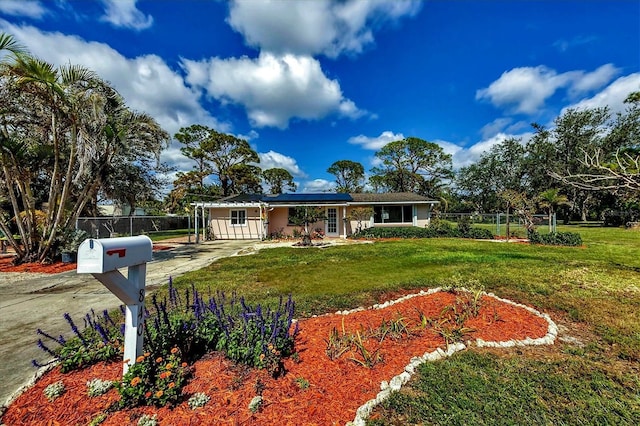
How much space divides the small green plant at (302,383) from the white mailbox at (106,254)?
1592 millimetres

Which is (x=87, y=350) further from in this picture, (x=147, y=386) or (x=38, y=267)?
(x=38, y=267)

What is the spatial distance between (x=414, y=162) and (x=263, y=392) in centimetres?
3538

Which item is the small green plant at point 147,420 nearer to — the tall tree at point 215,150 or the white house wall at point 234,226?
the white house wall at point 234,226

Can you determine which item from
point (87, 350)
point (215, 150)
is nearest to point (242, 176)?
point (215, 150)

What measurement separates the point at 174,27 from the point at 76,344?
8609 mm

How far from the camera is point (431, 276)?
21.0 feet

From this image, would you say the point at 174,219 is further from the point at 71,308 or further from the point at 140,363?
the point at 140,363

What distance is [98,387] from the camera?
7.09 ft

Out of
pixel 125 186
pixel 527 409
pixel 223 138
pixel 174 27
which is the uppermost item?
pixel 223 138

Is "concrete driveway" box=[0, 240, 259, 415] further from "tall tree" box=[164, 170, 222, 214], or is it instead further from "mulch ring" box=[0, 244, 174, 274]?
"tall tree" box=[164, 170, 222, 214]

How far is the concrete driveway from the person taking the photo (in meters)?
2.72

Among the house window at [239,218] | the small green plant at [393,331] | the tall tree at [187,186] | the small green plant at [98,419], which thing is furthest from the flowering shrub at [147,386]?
the tall tree at [187,186]

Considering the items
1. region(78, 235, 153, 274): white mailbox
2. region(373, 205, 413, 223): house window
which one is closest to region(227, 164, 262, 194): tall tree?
region(373, 205, 413, 223): house window

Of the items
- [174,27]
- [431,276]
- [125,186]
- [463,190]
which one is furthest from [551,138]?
[125,186]
